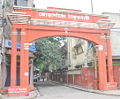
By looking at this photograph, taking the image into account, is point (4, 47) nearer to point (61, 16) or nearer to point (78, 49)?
point (61, 16)

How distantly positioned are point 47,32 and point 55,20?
1.31 m

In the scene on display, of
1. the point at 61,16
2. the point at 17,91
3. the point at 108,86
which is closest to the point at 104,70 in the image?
the point at 108,86

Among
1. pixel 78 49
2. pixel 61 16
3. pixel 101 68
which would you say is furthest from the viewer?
pixel 78 49

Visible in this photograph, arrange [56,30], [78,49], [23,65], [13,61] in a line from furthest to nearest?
[78,49]
[56,30]
[23,65]
[13,61]

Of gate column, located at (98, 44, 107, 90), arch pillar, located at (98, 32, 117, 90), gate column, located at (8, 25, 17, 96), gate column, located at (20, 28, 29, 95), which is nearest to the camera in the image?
gate column, located at (8, 25, 17, 96)

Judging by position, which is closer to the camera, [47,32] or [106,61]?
[47,32]

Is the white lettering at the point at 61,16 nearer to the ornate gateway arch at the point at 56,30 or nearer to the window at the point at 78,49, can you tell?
the ornate gateway arch at the point at 56,30

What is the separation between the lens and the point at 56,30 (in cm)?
1881

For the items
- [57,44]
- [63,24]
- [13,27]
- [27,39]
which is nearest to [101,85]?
[63,24]

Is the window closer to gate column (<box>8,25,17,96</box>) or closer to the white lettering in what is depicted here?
the white lettering

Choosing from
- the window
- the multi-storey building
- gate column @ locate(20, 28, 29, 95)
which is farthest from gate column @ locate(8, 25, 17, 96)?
the window

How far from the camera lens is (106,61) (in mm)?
20328

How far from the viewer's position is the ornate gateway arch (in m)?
17.1

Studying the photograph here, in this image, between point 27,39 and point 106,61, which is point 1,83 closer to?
point 27,39
